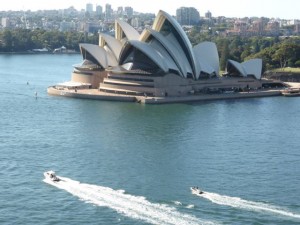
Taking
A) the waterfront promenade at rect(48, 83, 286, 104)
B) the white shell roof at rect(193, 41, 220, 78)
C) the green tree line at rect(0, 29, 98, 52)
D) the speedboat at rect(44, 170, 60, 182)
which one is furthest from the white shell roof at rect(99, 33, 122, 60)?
A: the green tree line at rect(0, 29, 98, 52)

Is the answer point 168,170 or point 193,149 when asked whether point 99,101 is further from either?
point 168,170

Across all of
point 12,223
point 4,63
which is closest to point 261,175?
point 12,223

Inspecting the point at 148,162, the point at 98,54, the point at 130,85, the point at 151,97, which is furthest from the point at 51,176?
the point at 98,54

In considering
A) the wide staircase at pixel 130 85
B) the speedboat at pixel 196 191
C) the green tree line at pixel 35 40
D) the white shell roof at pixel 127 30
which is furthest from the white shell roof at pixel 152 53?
the green tree line at pixel 35 40

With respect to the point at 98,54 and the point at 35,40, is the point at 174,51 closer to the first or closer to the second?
the point at 98,54

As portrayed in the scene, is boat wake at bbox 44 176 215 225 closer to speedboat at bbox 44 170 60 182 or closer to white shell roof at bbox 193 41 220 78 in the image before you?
speedboat at bbox 44 170 60 182
